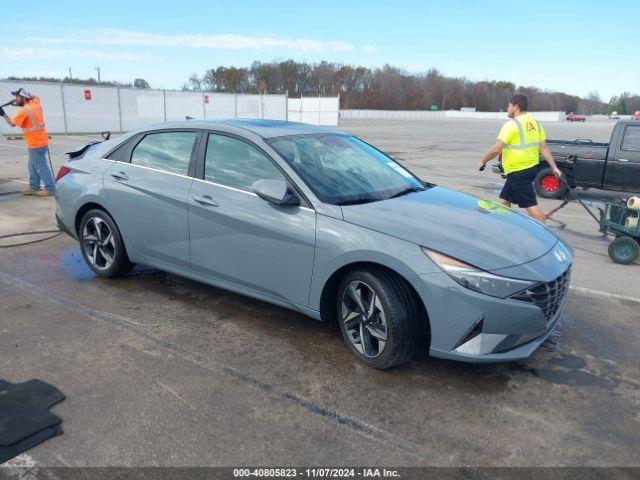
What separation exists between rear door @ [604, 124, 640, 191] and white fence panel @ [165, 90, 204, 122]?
84.2 feet

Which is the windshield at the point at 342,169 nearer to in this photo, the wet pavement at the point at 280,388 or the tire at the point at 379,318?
the tire at the point at 379,318

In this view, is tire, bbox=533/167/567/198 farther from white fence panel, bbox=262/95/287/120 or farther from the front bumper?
white fence panel, bbox=262/95/287/120

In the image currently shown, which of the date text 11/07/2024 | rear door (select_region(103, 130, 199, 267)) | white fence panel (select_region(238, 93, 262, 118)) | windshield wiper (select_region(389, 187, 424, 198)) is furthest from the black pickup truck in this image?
white fence panel (select_region(238, 93, 262, 118))

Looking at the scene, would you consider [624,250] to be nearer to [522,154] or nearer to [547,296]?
[522,154]

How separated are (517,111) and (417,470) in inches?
209

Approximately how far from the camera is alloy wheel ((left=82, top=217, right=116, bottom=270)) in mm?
4867

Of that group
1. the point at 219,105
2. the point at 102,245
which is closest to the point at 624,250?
the point at 102,245

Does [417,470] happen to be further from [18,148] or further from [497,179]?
[18,148]

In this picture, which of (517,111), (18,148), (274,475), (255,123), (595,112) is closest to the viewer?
(274,475)

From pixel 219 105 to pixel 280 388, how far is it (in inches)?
1304

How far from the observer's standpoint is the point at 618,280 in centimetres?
542

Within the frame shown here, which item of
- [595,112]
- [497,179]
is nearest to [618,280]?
[497,179]

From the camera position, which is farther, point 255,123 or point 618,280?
point 618,280

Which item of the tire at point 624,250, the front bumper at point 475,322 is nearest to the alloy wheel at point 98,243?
the front bumper at point 475,322
